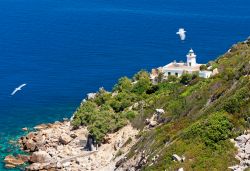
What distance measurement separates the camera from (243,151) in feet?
99.8

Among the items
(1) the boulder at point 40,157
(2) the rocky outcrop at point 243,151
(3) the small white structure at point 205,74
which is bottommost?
(2) the rocky outcrop at point 243,151

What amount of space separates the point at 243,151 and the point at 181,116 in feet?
45.5

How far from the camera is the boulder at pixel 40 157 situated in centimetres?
5431

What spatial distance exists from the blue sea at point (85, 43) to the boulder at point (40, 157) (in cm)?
490

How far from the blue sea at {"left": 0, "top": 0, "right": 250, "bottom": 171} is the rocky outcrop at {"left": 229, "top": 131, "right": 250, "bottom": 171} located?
33.0 metres

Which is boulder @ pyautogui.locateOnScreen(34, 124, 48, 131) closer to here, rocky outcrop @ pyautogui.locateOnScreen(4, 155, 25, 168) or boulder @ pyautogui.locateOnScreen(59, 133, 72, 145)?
boulder @ pyautogui.locateOnScreen(59, 133, 72, 145)

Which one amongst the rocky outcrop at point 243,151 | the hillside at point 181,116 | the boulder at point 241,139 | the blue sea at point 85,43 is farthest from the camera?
the blue sea at point 85,43

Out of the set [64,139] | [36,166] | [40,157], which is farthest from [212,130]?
[64,139]

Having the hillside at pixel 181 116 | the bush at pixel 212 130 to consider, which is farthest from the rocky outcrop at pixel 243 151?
the bush at pixel 212 130

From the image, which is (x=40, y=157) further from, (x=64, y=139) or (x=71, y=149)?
(x=64, y=139)

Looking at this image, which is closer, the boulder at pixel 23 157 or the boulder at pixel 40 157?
the boulder at pixel 40 157

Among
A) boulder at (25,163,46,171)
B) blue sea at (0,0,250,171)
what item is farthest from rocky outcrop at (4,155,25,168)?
blue sea at (0,0,250,171)

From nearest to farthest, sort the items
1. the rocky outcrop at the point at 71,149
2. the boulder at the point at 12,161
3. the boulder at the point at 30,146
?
the rocky outcrop at the point at 71,149 < the boulder at the point at 12,161 < the boulder at the point at 30,146

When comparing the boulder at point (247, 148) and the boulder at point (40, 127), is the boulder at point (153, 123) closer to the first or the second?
the boulder at point (247, 148)
